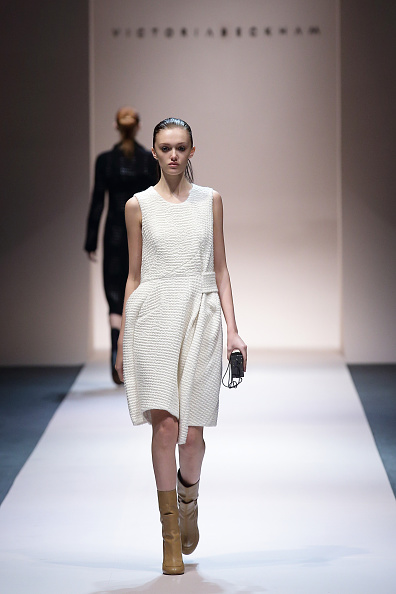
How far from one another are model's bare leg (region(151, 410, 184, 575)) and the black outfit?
3096mm

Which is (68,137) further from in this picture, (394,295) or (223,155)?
(394,295)

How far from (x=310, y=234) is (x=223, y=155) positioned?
91 centimetres

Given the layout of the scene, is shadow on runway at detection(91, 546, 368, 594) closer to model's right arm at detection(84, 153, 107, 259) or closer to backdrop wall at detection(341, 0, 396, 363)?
model's right arm at detection(84, 153, 107, 259)

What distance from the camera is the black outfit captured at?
6141 mm

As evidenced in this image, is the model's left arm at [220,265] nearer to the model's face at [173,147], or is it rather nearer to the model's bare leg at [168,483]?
the model's face at [173,147]

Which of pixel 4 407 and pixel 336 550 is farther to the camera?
pixel 4 407

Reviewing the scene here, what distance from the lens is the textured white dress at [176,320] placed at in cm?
309

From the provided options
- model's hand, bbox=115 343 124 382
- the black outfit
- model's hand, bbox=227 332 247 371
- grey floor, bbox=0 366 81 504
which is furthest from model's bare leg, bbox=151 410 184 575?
the black outfit

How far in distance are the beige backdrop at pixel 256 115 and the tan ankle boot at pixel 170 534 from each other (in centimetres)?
540

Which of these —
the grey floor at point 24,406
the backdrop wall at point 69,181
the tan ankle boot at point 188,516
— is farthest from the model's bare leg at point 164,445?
the backdrop wall at point 69,181

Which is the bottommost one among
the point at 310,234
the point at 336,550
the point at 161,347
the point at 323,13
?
the point at 336,550

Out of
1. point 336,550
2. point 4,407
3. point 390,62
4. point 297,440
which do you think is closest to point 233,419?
point 297,440

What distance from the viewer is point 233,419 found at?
5.59 m

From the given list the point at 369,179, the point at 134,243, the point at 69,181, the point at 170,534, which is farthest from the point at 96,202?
the point at 170,534
